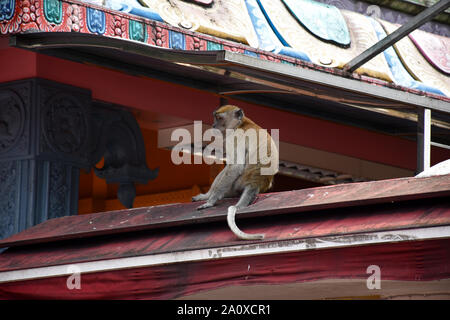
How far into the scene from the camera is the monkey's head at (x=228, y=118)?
20.6 ft

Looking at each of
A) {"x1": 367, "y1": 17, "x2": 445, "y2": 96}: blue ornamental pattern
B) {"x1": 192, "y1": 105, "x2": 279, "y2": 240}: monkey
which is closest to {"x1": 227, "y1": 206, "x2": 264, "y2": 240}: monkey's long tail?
{"x1": 192, "y1": 105, "x2": 279, "y2": 240}: monkey

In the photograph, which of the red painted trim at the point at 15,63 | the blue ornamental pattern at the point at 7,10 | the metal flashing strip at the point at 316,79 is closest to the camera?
the metal flashing strip at the point at 316,79

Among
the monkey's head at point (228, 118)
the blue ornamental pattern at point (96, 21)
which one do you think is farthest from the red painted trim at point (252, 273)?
the blue ornamental pattern at point (96, 21)

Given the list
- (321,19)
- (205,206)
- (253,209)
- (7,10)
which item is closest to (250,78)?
(7,10)

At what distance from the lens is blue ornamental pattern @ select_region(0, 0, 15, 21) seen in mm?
6879

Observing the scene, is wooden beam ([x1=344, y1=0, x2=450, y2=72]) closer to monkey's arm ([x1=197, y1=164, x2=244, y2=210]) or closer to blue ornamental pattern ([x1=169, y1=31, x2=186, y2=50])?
blue ornamental pattern ([x1=169, y1=31, x2=186, y2=50])

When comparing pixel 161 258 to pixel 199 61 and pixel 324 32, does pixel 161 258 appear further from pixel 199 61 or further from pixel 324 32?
pixel 324 32

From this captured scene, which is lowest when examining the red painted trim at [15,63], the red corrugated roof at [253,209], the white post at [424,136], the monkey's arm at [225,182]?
the red corrugated roof at [253,209]

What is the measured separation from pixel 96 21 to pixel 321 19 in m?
2.69

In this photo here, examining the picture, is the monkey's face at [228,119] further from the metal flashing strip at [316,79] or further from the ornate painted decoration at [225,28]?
the ornate painted decoration at [225,28]

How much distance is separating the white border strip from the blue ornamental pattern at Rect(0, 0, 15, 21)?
2.10 m

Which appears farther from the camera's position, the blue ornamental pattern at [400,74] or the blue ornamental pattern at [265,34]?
the blue ornamental pattern at [400,74]

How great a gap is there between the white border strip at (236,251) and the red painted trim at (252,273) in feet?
0.15

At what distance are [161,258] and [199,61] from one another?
75.3 inches
